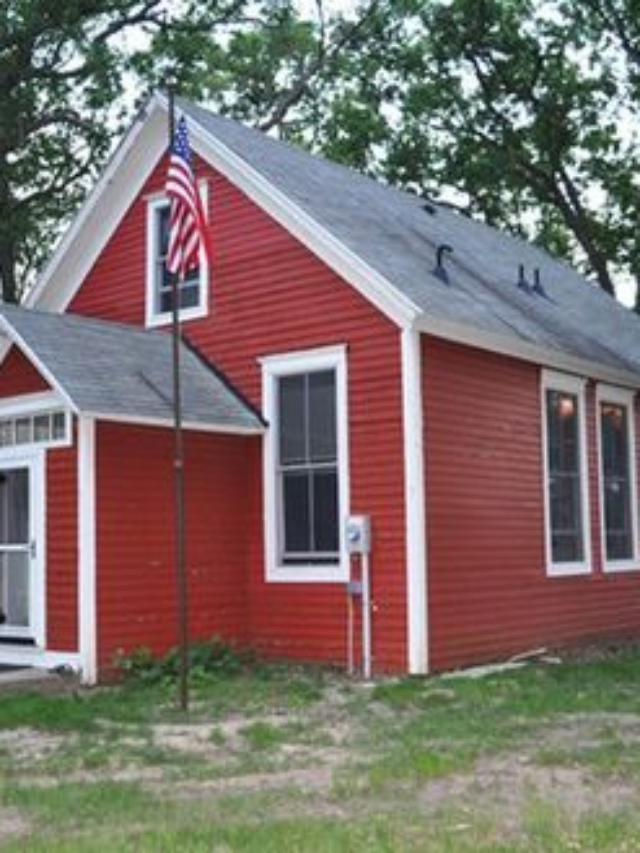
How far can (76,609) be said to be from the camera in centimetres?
1203

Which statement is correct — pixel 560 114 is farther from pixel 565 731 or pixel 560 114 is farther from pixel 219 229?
pixel 565 731

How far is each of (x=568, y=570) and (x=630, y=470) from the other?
2.52 meters

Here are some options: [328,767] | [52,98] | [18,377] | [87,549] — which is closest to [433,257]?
[18,377]

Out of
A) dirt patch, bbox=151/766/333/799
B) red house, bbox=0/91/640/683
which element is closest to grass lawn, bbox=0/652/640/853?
dirt patch, bbox=151/766/333/799

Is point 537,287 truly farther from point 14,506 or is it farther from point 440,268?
point 14,506

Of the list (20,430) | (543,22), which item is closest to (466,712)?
(20,430)

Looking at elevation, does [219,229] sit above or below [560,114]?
below

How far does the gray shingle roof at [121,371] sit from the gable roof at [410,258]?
1939mm

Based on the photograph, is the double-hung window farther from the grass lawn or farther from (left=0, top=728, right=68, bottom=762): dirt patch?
(left=0, top=728, right=68, bottom=762): dirt patch

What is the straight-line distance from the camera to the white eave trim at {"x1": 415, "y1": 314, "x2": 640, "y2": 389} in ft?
40.9

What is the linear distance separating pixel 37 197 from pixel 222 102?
566 centimetres

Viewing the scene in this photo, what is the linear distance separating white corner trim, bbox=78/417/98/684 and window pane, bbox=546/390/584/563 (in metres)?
5.70

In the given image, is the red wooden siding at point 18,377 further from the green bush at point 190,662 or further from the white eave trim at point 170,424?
the green bush at point 190,662

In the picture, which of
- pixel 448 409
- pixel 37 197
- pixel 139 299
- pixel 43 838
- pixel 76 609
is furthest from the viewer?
pixel 37 197
